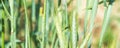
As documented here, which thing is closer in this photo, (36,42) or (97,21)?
(36,42)

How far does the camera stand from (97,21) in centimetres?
150

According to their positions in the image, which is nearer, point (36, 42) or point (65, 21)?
point (65, 21)

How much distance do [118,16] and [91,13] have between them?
0.92m

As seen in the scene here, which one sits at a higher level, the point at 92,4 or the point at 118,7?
the point at 92,4

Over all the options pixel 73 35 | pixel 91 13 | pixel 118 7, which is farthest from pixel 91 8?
pixel 118 7

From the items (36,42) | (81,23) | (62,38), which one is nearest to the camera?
(62,38)

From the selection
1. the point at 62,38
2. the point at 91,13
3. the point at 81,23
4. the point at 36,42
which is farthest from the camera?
the point at 81,23

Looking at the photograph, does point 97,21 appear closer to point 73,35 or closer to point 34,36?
point 34,36

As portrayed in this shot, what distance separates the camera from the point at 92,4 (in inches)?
22.5

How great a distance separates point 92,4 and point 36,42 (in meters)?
0.29

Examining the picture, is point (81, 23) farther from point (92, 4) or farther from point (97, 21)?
point (92, 4)

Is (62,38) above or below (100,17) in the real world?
above

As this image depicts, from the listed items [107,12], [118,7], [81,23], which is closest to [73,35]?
[107,12]

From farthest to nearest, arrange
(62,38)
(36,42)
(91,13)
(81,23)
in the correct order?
(81,23) < (36,42) < (91,13) < (62,38)
